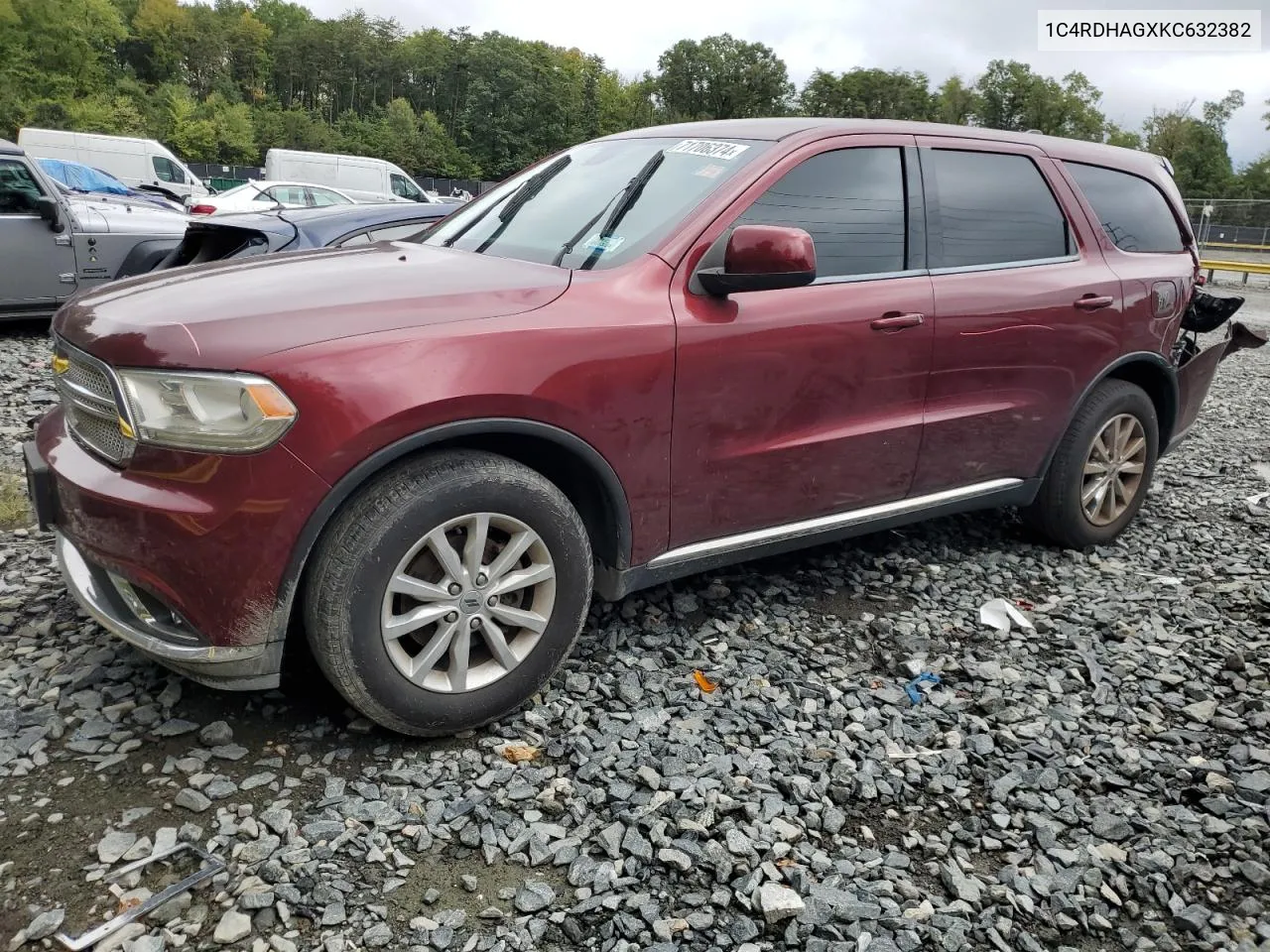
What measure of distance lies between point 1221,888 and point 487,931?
1861 millimetres

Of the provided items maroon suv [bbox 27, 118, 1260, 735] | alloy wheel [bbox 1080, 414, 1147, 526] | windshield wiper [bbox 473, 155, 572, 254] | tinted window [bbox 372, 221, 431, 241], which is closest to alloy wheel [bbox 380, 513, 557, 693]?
maroon suv [bbox 27, 118, 1260, 735]

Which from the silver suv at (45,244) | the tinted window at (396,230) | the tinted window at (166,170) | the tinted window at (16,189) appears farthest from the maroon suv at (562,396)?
the tinted window at (166,170)

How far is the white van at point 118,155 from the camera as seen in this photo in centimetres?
2338

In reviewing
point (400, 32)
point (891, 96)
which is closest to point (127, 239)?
point (891, 96)

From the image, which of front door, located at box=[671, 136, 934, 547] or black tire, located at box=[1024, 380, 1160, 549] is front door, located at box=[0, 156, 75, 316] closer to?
front door, located at box=[671, 136, 934, 547]

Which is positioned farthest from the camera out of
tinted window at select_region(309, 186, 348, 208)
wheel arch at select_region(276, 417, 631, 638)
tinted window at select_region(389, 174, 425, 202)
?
tinted window at select_region(389, 174, 425, 202)

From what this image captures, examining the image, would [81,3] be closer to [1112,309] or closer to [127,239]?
[127,239]

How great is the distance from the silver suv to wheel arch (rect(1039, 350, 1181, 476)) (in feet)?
22.6

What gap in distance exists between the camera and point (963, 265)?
386 cm

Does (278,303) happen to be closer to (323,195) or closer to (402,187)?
(323,195)

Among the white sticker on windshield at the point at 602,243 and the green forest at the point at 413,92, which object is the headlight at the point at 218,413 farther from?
the green forest at the point at 413,92

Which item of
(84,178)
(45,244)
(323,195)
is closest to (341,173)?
(323,195)

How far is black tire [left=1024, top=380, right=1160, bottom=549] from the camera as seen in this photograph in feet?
14.6

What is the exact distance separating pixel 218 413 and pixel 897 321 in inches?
92.3
